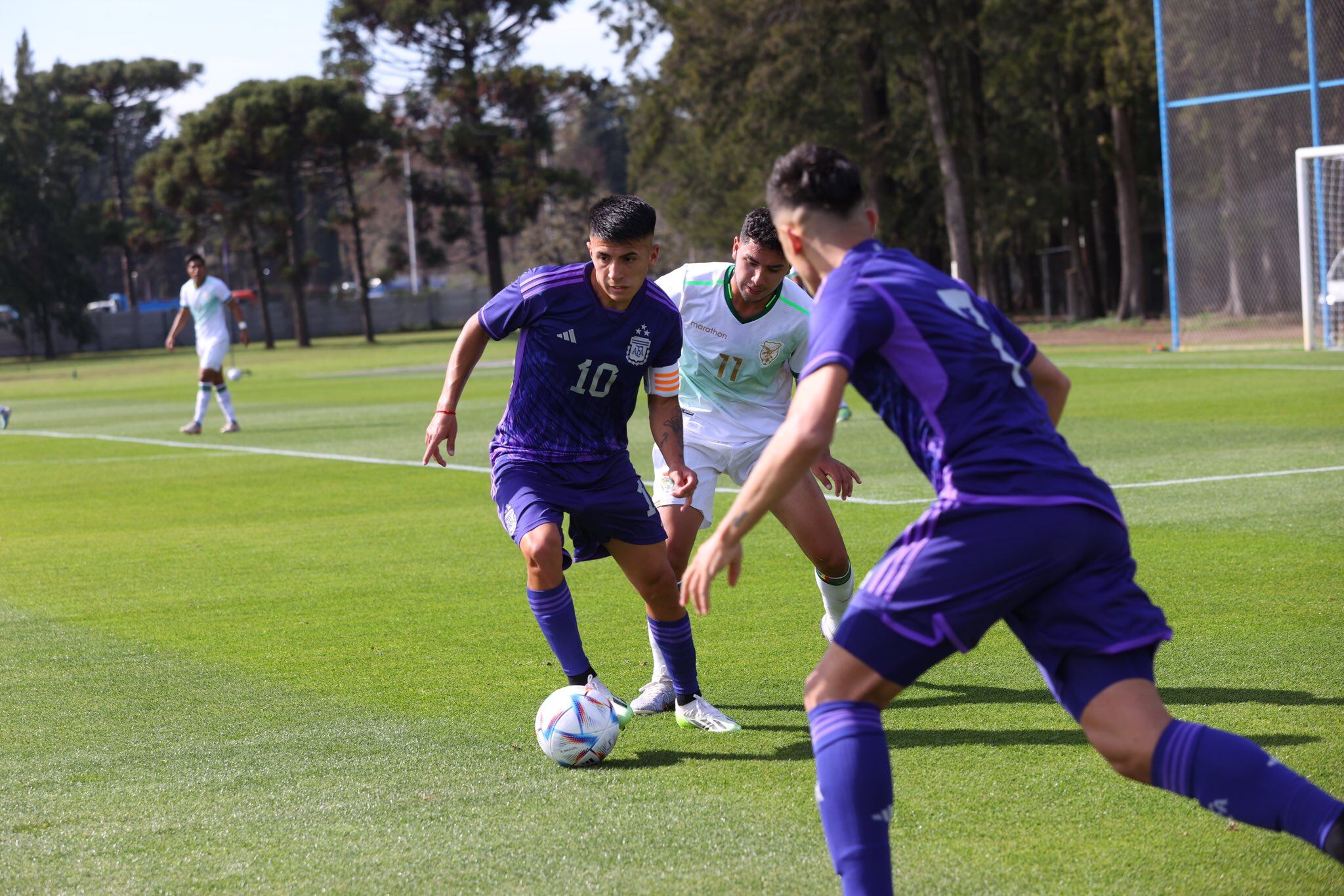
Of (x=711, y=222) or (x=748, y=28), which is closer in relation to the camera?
(x=748, y=28)

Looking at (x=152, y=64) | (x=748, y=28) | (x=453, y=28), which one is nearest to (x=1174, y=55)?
(x=748, y=28)

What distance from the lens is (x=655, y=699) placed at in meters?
5.74

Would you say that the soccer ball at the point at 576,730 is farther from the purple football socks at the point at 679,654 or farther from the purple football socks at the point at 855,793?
the purple football socks at the point at 855,793

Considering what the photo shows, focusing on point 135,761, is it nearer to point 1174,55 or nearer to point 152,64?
point 1174,55

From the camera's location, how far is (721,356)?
21.4 ft

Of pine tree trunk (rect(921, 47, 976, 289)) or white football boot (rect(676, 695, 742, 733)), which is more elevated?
pine tree trunk (rect(921, 47, 976, 289))

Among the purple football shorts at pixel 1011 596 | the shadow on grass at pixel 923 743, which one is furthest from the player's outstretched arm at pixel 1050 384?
the shadow on grass at pixel 923 743

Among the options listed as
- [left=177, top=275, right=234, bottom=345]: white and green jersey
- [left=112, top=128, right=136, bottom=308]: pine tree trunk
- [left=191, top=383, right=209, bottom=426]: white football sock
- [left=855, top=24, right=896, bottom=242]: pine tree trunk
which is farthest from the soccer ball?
[left=112, top=128, right=136, bottom=308]: pine tree trunk

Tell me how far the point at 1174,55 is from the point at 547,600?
25.6 meters

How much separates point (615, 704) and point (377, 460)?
11.4 meters

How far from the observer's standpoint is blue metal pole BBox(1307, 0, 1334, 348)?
2502 cm

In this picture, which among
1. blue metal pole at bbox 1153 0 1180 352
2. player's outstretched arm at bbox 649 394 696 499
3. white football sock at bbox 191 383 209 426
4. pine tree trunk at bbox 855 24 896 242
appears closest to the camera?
player's outstretched arm at bbox 649 394 696 499

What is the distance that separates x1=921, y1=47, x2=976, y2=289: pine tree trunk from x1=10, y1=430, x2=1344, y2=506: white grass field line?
2580 cm

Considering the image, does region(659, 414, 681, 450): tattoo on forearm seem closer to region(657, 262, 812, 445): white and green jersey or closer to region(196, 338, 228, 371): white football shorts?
region(657, 262, 812, 445): white and green jersey
